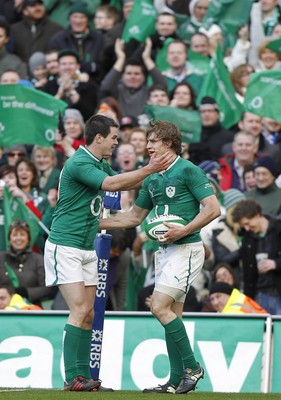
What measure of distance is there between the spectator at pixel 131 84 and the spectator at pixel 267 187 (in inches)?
152

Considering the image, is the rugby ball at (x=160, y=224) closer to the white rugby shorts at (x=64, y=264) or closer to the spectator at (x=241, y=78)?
the white rugby shorts at (x=64, y=264)

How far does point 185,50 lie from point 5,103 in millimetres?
3681

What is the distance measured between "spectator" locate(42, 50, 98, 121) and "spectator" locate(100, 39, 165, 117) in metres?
0.36

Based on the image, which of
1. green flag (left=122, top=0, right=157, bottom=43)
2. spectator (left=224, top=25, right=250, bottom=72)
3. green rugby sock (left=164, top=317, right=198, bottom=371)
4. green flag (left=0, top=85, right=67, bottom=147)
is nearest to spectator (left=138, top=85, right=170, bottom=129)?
green flag (left=0, top=85, right=67, bottom=147)

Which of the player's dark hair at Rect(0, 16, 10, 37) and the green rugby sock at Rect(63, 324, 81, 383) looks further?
the player's dark hair at Rect(0, 16, 10, 37)

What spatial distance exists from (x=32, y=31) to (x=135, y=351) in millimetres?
10389

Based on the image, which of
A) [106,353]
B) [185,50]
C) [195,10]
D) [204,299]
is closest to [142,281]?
[204,299]

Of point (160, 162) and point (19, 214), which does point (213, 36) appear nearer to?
point (19, 214)

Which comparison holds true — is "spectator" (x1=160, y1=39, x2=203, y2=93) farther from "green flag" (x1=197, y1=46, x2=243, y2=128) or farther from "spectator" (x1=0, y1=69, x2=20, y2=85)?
"spectator" (x1=0, y1=69, x2=20, y2=85)

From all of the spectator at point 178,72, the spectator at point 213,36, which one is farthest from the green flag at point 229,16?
the spectator at point 178,72

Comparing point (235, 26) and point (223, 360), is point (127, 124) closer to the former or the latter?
point (235, 26)

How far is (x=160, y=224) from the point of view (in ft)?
41.5

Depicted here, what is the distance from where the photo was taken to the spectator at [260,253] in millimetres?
17281

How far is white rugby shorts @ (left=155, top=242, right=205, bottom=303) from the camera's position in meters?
12.7
